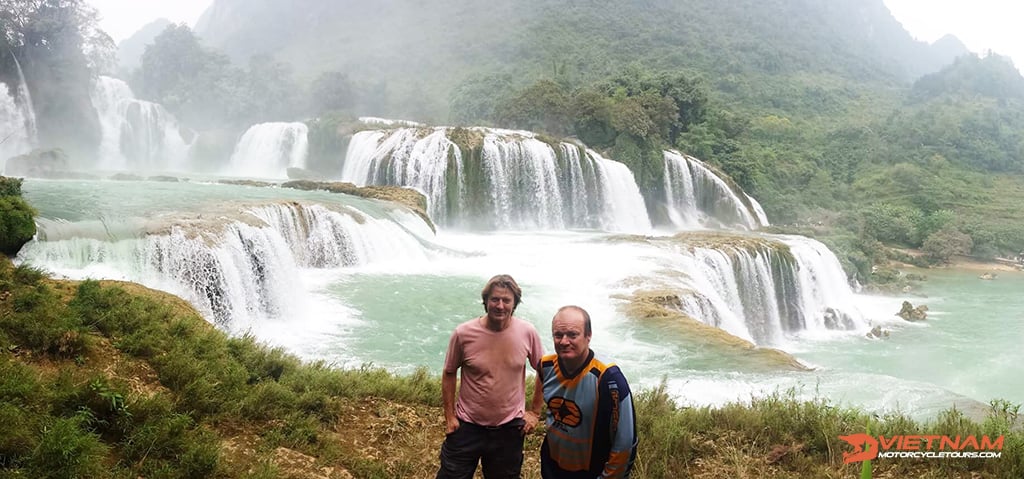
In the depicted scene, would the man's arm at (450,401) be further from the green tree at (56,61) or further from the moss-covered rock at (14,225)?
the green tree at (56,61)

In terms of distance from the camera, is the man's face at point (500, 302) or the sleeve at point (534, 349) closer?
the man's face at point (500, 302)

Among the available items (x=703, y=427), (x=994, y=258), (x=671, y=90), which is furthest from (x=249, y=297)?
(x=994, y=258)

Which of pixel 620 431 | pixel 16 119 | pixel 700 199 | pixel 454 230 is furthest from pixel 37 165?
pixel 700 199

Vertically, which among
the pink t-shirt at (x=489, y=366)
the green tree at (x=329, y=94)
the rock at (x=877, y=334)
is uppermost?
the green tree at (x=329, y=94)

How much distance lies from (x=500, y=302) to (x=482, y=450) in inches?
28.6

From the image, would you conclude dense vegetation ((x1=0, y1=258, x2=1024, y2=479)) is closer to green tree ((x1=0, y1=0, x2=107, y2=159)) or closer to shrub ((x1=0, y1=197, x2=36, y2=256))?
shrub ((x1=0, y1=197, x2=36, y2=256))

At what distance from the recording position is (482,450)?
2711 mm

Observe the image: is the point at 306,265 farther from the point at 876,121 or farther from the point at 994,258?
the point at 876,121

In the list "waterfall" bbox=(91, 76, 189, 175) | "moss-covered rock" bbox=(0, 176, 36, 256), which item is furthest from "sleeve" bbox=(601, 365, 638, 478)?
"waterfall" bbox=(91, 76, 189, 175)

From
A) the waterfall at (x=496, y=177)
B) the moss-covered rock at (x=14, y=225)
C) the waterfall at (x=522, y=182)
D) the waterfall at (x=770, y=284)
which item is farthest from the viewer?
the waterfall at (x=522, y=182)

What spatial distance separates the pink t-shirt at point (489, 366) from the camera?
268cm

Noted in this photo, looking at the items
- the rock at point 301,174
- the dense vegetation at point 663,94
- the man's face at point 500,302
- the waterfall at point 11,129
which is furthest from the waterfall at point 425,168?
the man's face at point 500,302

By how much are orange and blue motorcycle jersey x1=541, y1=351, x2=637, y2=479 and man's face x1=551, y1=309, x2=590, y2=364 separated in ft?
0.33

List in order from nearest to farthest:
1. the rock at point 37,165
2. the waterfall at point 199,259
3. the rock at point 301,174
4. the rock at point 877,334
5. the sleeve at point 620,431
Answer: the sleeve at point 620,431 → the waterfall at point 199,259 → the rock at point 877,334 → the rock at point 37,165 → the rock at point 301,174
